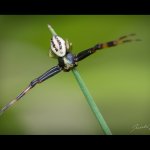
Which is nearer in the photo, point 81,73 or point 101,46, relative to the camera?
point 101,46

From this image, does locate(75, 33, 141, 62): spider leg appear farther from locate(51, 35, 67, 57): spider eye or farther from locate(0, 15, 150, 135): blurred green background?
locate(0, 15, 150, 135): blurred green background

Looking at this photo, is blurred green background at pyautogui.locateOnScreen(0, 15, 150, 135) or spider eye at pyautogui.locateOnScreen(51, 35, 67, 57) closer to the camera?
spider eye at pyautogui.locateOnScreen(51, 35, 67, 57)

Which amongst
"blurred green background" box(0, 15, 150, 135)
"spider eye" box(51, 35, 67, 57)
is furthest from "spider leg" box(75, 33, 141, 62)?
"blurred green background" box(0, 15, 150, 135)

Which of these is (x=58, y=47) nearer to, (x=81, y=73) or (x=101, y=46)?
(x=101, y=46)

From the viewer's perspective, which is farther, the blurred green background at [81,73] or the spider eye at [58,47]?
the blurred green background at [81,73]

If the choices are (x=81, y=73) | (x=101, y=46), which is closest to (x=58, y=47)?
(x=101, y=46)

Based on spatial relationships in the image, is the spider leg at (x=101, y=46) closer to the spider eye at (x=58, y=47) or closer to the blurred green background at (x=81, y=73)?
the spider eye at (x=58, y=47)

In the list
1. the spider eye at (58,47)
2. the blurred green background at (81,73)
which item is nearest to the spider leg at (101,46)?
the spider eye at (58,47)
